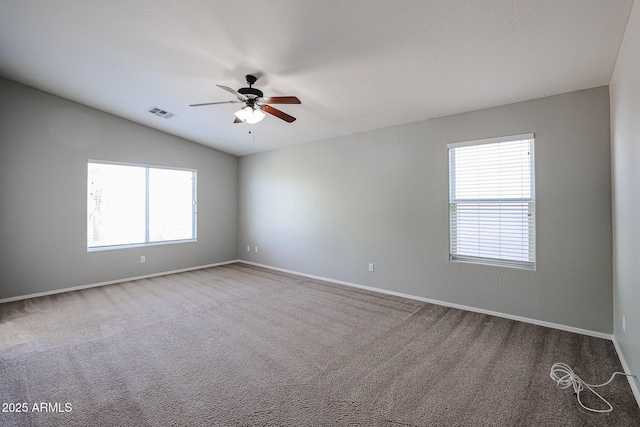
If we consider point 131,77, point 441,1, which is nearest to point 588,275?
point 441,1

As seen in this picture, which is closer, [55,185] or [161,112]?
[55,185]

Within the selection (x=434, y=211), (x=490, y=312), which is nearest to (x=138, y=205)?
(x=434, y=211)

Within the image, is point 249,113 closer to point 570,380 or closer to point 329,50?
point 329,50

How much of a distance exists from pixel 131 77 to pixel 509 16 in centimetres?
412

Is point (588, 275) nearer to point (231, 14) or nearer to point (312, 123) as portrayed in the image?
point (312, 123)

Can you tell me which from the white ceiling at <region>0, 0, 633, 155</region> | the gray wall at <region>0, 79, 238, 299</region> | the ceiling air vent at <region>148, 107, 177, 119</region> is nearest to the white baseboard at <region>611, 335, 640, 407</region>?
the white ceiling at <region>0, 0, 633, 155</region>

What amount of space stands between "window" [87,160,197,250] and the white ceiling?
1555 mm

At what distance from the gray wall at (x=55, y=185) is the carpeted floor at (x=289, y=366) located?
68 centimetres

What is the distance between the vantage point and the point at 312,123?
4691 mm

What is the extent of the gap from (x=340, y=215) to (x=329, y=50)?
2866 millimetres

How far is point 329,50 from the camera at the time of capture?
2760mm

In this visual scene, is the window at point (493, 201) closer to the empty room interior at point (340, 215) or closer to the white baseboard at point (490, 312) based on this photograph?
the empty room interior at point (340, 215)

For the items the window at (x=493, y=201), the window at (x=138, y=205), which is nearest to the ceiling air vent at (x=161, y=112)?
the window at (x=138, y=205)

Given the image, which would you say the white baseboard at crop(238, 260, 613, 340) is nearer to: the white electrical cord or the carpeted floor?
the carpeted floor
